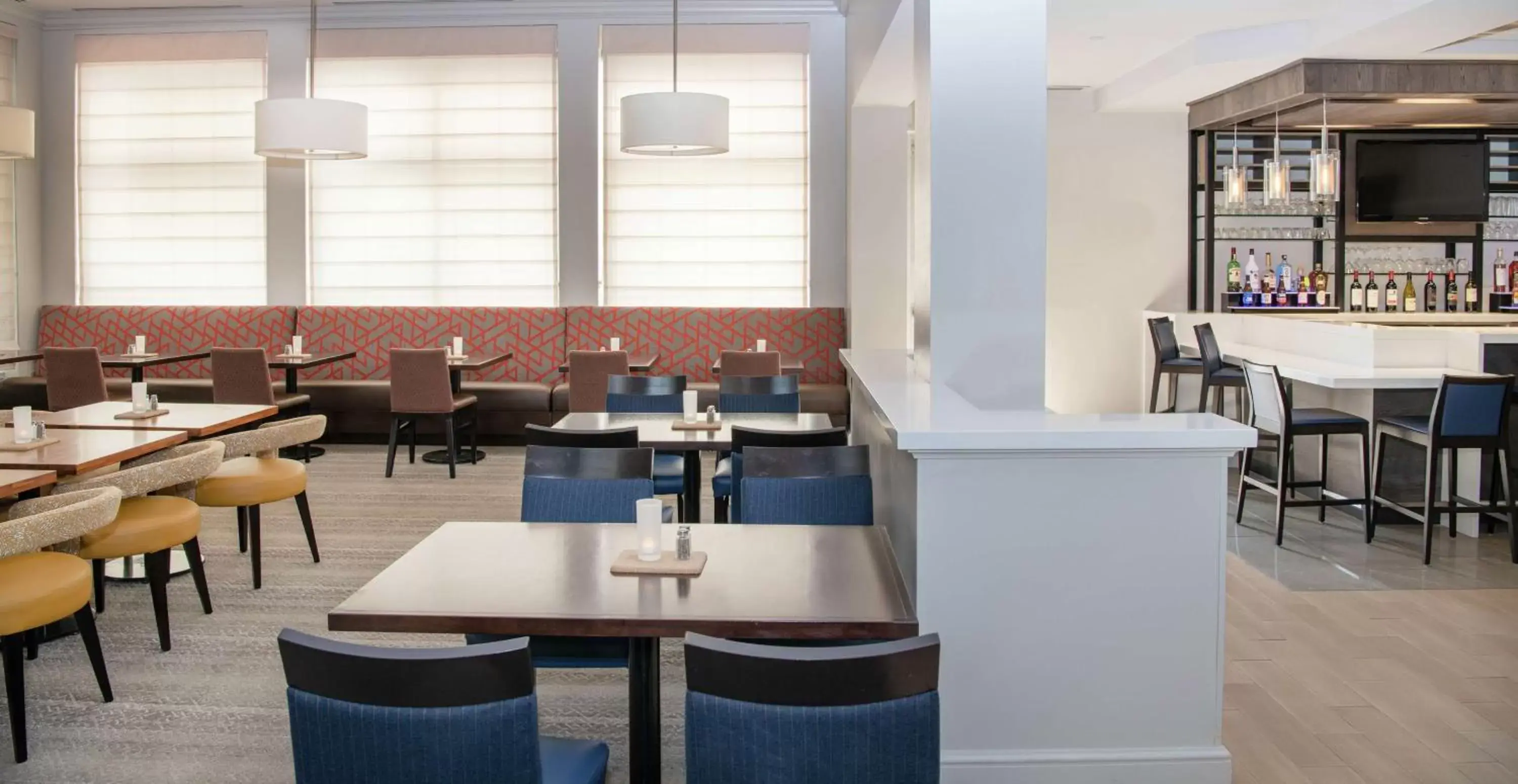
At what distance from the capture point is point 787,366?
28.7 ft

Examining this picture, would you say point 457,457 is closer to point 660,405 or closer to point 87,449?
point 660,405

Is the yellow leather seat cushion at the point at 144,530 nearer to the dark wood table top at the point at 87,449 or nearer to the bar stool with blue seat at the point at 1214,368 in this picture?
the dark wood table top at the point at 87,449

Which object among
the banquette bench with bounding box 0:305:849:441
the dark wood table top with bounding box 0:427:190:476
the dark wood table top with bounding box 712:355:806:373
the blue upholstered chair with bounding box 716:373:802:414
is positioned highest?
the banquette bench with bounding box 0:305:849:441

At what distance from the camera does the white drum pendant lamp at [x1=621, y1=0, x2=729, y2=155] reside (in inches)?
268

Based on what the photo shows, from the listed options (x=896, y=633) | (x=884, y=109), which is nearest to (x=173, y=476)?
(x=896, y=633)

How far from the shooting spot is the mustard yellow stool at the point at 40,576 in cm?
319

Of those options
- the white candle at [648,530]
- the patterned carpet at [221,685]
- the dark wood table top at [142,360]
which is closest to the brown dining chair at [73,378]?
the dark wood table top at [142,360]

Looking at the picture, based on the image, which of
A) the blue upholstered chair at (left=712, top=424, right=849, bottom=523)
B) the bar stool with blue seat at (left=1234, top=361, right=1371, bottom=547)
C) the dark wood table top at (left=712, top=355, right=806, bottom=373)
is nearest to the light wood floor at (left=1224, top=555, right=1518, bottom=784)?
the bar stool with blue seat at (left=1234, top=361, right=1371, bottom=547)

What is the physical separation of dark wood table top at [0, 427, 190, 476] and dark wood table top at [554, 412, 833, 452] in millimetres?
1590

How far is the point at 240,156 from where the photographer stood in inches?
393

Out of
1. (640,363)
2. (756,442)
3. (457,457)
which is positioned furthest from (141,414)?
(640,363)

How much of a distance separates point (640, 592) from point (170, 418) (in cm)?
370

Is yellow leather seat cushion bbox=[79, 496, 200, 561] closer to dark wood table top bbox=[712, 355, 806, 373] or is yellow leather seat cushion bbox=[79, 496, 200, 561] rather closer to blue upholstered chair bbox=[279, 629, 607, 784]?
blue upholstered chair bbox=[279, 629, 607, 784]

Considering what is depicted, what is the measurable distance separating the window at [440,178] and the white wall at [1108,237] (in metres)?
4.51
